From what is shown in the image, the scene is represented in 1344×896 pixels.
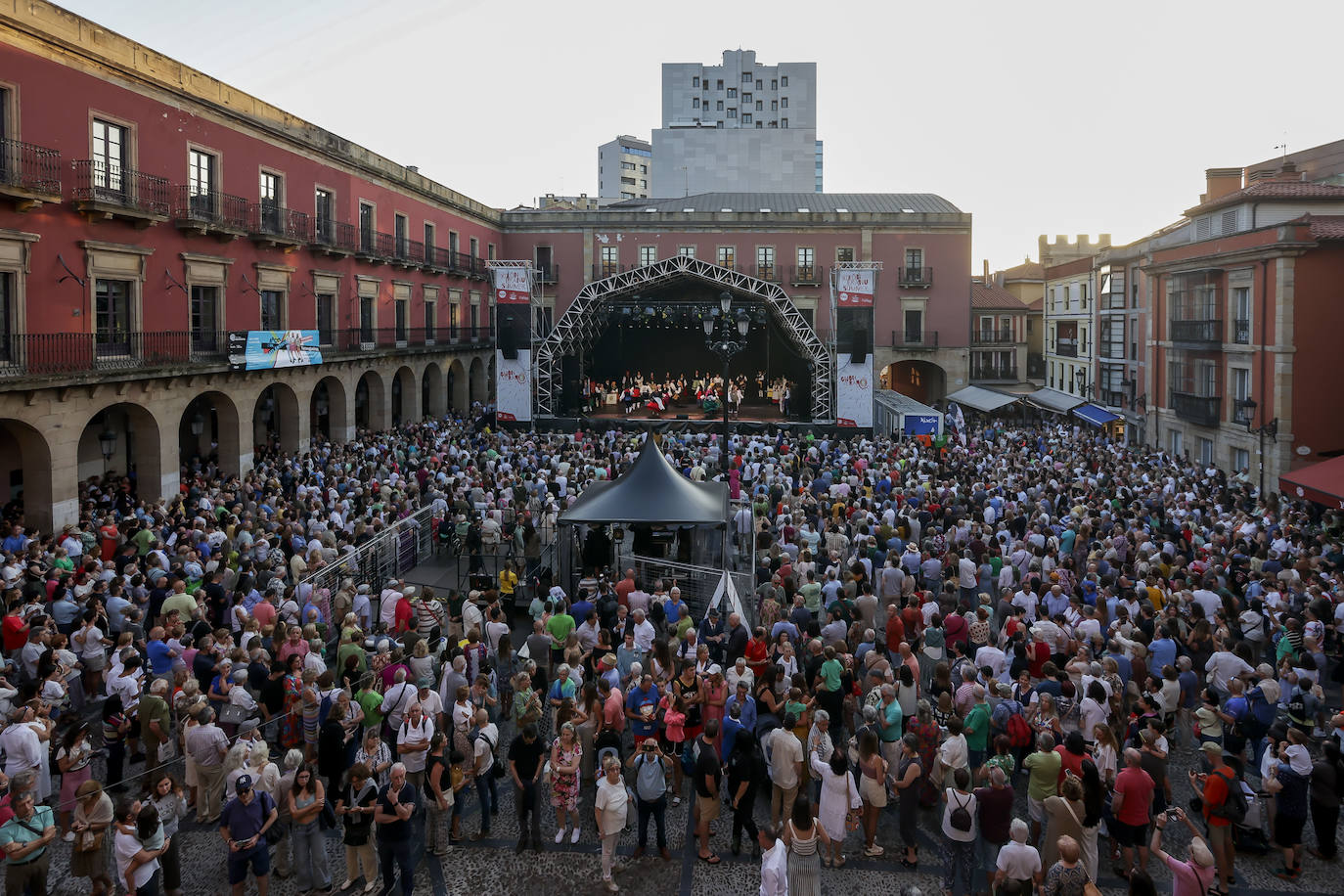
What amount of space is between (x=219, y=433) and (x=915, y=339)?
3078cm

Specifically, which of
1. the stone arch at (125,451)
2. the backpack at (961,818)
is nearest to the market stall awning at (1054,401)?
the backpack at (961,818)

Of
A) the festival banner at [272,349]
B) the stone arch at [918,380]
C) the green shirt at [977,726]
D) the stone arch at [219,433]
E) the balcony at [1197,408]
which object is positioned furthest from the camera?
the stone arch at [918,380]

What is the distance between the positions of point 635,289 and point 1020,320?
25.7m

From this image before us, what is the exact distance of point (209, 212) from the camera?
2261cm

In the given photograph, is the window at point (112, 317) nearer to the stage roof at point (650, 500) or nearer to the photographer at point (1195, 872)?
the stage roof at point (650, 500)

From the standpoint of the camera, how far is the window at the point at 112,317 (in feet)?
62.7

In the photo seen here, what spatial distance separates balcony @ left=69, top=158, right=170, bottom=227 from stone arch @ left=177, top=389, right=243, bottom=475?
14.8ft

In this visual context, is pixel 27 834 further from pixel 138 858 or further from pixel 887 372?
pixel 887 372

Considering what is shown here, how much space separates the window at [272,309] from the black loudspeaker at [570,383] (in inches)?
469

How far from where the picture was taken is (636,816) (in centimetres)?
830

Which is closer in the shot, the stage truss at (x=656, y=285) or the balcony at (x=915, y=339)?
the stage truss at (x=656, y=285)

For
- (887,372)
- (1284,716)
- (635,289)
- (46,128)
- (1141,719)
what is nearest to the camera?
(1141,719)

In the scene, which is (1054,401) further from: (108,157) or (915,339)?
(108,157)

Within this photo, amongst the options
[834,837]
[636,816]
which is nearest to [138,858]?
[636,816]
